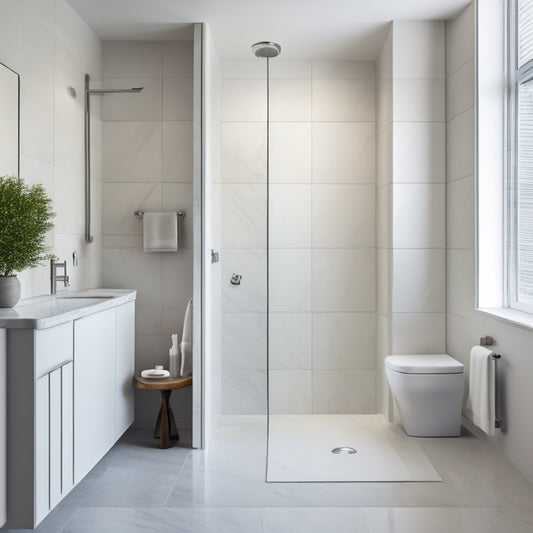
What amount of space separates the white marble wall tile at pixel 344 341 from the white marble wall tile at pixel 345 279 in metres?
0.06

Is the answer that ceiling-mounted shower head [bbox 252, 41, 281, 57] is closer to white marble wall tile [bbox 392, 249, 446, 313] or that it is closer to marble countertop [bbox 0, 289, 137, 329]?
white marble wall tile [bbox 392, 249, 446, 313]

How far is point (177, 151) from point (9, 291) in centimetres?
157

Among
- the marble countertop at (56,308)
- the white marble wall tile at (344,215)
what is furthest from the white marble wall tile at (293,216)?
the marble countertop at (56,308)

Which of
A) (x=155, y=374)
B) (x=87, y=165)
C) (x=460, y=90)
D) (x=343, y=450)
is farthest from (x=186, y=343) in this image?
(x=460, y=90)

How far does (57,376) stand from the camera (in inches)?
80.9

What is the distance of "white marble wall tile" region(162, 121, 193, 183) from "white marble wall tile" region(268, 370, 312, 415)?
1339 mm

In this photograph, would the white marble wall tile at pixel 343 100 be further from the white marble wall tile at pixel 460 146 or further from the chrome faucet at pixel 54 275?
the chrome faucet at pixel 54 275

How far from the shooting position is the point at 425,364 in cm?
314

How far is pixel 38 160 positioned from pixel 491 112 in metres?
2.31

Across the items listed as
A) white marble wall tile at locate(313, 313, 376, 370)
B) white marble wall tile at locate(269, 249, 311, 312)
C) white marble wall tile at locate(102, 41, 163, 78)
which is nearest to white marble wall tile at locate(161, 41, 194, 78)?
white marble wall tile at locate(102, 41, 163, 78)

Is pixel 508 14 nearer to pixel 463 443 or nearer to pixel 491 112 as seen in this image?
pixel 491 112

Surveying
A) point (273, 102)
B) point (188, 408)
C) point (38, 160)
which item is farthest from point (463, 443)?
point (38, 160)

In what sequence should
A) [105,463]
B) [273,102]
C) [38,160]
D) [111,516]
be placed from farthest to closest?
[273,102] < [105,463] < [38,160] < [111,516]

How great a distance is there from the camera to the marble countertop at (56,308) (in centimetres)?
185
